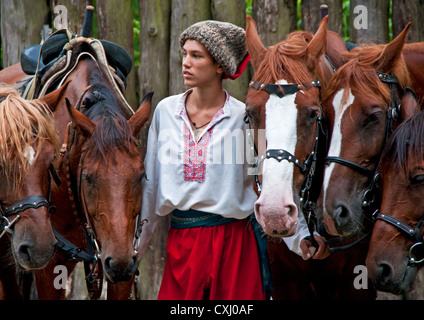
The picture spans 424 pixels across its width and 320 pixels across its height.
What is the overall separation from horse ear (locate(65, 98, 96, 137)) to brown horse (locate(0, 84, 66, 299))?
17 cm

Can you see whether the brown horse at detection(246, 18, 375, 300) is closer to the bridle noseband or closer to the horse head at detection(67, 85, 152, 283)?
the bridle noseband

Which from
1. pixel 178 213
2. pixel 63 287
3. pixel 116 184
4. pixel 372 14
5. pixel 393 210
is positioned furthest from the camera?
pixel 372 14

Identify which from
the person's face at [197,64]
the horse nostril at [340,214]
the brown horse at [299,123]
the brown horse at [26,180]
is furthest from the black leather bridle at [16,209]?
the horse nostril at [340,214]

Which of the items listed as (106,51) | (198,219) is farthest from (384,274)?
(106,51)

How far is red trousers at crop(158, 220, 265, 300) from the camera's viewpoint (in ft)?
13.4

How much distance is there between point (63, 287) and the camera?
4.46 metres

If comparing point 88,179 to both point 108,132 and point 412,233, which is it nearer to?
point 108,132

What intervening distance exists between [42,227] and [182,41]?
1417mm

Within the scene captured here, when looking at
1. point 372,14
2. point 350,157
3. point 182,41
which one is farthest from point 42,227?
point 372,14

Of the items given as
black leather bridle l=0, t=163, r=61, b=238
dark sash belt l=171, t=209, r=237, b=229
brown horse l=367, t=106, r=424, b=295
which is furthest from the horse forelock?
brown horse l=367, t=106, r=424, b=295

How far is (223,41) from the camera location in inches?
162

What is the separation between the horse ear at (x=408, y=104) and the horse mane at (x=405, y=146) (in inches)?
4.7

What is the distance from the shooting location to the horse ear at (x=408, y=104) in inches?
148
